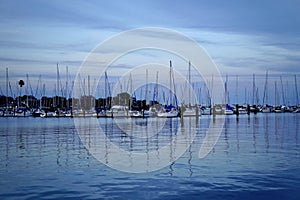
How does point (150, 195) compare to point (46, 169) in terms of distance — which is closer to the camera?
point (150, 195)

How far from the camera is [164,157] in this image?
91.4 ft

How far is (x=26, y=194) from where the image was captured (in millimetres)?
16953

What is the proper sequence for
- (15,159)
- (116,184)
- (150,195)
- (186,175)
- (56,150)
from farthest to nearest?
(56,150), (15,159), (186,175), (116,184), (150,195)

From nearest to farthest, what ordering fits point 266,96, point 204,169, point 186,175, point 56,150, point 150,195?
point 150,195, point 186,175, point 204,169, point 56,150, point 266,96

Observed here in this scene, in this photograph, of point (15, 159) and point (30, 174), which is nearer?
point (30, 174)

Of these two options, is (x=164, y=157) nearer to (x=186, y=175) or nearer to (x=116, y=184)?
(x=186, y=175)

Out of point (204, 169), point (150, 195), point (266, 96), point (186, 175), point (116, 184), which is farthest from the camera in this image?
point (266, 96)

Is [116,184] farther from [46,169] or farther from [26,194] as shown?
[46,169]

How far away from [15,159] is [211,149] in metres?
15.0

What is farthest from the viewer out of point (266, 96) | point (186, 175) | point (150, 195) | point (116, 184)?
point (266, 96)

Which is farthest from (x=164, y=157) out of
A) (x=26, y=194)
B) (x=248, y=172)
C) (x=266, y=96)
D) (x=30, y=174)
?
(x=266, y=96)

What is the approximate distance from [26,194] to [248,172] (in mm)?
11459

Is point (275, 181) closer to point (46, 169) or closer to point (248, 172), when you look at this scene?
point (248, 172)

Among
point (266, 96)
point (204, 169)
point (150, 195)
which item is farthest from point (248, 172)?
point (266, 96)
